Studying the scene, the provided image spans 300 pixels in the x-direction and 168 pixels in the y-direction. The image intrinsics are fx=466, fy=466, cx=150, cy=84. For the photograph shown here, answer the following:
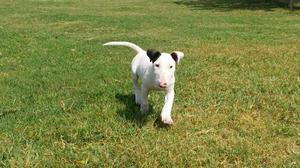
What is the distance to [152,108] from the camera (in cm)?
685

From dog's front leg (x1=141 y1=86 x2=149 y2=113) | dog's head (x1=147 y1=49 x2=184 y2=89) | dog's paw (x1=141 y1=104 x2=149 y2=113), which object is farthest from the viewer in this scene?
dog's paw (x1=141 y1=104 x2=149 y2=113)

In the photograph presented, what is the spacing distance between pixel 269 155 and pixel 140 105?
224 centimetres

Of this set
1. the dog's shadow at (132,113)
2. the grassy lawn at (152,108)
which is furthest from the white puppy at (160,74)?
the grassy lawn at (152,108)

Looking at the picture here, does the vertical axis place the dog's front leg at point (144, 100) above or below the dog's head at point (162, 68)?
below

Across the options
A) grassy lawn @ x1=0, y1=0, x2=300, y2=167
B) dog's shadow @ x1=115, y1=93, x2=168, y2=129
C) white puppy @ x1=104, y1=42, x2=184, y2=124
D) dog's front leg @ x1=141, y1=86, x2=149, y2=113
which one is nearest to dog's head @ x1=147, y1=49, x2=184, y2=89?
white puppy @ x1=104, y1=42, x2=184, y2=124

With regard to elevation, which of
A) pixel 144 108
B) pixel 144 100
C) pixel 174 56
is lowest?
pixel 144 108

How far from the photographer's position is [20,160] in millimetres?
5035

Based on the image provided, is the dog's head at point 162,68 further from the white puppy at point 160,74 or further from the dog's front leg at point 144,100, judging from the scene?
the dog's front leg at point 144,100

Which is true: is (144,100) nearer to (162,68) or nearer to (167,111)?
(167,111)

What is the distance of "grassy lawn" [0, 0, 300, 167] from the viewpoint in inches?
206

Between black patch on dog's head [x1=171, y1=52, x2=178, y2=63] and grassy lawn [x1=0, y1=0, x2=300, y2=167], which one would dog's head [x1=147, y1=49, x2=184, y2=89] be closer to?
black patch on dog's head [x1=171, y1=52, x2=178, y2=63]

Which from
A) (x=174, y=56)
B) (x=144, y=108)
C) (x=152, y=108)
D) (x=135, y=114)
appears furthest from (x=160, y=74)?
(x=152, y=108)

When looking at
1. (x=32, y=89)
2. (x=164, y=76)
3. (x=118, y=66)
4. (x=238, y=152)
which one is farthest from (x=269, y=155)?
(x=118, y=66)

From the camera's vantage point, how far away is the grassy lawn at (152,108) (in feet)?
17.1
